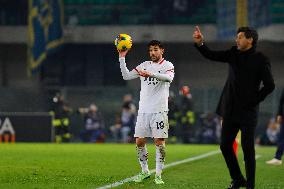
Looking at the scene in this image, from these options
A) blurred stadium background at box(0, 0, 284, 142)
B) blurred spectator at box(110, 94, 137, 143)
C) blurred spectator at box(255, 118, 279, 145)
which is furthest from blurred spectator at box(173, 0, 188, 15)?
blurred spectator at box(255, 118, 279, 145)

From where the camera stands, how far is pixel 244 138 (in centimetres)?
998

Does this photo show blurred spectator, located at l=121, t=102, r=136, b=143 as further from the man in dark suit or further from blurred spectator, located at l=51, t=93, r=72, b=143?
the man in dark suit

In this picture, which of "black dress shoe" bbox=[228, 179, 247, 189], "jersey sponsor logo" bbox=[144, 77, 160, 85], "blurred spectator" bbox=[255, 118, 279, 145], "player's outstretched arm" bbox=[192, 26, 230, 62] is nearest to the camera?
"player's outstretched arm" bbox=[192, 26, 230, 62]

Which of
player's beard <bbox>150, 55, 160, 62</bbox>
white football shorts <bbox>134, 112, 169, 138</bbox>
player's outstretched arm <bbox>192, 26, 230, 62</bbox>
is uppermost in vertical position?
player's outstretched arm <bbox>192, 26, 230, 62</bbox>

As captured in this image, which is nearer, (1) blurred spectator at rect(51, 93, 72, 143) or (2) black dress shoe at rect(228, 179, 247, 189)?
Result: (2) black dress shoe at rect(228, 179, 247, 189)

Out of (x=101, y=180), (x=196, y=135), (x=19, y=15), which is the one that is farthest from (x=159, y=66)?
(x=19, y=15)

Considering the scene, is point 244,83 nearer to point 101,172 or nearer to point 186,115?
point 101,172

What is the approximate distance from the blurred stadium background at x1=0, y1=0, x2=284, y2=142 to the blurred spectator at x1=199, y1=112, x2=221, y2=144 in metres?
0.71

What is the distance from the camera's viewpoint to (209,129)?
33531 mm

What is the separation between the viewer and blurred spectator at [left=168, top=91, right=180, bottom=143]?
31575 millimetres

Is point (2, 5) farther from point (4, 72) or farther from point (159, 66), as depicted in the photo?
point (159, 66)

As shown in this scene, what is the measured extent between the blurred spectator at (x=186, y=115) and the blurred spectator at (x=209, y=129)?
627 mm

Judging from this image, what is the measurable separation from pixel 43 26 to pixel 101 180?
25.1 metres

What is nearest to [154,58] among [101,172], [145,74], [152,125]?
[145,74]
